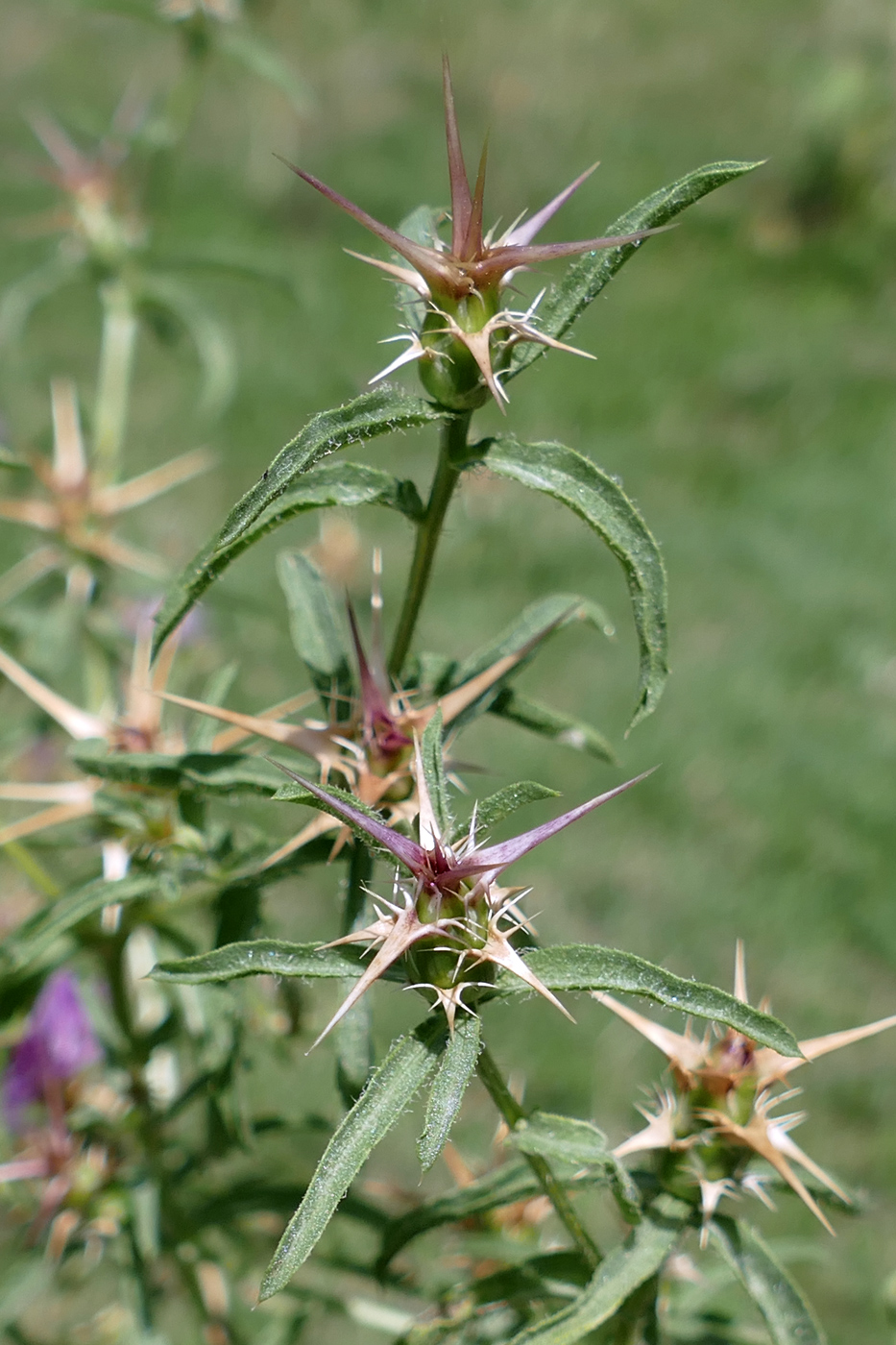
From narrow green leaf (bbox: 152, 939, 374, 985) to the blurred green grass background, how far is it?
844 mm

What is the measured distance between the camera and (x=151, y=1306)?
1518mm

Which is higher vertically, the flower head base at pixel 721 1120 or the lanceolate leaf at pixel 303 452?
the lanceolate leaf at pixel 303 452

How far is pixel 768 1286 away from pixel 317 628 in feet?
2.18

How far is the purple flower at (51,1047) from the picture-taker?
1598 mm

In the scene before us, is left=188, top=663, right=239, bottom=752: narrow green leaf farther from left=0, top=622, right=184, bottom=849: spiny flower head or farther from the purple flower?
the purple flower

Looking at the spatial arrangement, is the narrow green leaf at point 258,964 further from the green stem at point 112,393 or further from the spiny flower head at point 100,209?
the spiny flower head at point 100,209

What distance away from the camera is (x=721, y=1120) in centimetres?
102

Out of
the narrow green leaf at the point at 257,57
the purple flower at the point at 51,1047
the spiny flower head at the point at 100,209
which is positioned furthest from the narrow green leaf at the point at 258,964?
the narrow green leaf at the point at 257,57

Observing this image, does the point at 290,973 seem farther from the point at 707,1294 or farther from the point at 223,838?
the point at 707,1294

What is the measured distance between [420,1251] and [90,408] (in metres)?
1.52

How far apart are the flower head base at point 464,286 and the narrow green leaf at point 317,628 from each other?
321 millimetres

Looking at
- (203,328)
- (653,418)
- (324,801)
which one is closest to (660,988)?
(324,801)

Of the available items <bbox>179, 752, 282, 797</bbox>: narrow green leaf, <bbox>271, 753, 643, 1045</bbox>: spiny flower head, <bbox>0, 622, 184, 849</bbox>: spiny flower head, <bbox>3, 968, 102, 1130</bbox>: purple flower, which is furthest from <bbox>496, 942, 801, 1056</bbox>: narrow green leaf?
<bbox>3, 968, 102, 1130</bbox>: purple flower

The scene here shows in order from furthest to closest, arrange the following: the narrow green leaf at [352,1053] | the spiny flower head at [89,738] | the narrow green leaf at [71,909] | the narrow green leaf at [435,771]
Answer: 1. the spiny flower head at [89,738]
2. the narrow green leaf at [71,909]
3. the narrow green leaf at [352,1053]
4. the narrow green leaf at [435,771]
